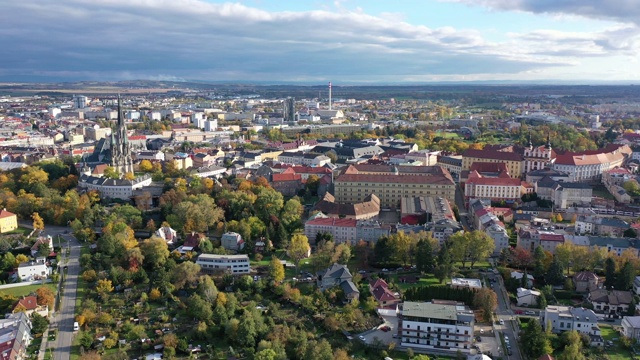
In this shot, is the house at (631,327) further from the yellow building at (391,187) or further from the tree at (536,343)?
the yellow building at (391,187)

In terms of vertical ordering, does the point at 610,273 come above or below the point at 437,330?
above

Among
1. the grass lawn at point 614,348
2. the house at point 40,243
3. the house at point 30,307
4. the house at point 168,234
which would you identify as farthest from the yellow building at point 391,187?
the house at point 30,307

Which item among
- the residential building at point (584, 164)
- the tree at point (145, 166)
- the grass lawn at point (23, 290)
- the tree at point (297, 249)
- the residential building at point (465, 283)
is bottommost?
the grass lawn at point (23, 290)

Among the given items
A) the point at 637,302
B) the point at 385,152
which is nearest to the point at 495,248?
the point at 637,302

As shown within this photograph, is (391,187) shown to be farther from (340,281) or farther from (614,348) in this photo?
(614,348)

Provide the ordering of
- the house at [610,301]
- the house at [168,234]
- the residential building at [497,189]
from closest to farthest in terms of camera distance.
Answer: the house at [610,301] → the house at [168,234] → the residential building at [497,189]

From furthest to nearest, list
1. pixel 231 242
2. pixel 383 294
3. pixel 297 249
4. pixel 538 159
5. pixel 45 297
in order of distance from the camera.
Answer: pixel 538 159
pixel 231 242
pixel 297 249
pixel 383 294
pixel 45 297

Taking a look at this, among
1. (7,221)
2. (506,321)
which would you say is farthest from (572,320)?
(7,221)

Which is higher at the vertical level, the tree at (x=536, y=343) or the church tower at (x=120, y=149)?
the church tower at (x=120, y=149)
